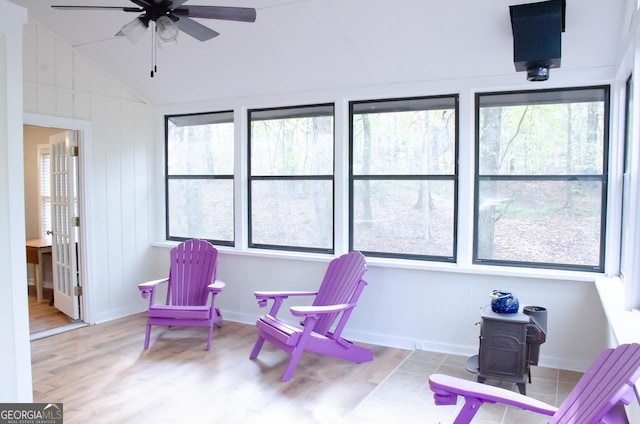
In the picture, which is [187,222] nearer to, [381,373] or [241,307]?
[241,307]

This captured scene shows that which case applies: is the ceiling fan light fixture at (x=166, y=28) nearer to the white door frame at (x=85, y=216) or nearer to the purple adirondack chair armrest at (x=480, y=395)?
the purple adirondack chair armrest at (x=480, y=395)

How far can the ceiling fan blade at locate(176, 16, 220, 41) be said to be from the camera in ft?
9.34

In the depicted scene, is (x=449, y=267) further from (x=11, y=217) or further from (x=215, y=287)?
(x=11, y=217)

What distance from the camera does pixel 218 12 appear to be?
109 inches

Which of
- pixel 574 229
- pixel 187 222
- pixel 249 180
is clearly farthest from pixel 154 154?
pixel 574 229

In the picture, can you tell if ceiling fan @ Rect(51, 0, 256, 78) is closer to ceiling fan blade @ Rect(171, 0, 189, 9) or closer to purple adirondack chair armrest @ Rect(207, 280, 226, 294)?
ceiling fan blade @ Rect(171, 0, 189, 9)

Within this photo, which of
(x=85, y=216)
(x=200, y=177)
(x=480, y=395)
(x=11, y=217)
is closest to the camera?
(x=480, y=395)

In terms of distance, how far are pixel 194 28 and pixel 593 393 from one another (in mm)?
2740

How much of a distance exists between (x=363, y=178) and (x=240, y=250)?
1516 mm

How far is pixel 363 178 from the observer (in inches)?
176

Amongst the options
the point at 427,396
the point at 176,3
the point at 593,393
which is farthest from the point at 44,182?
the point at 593,393

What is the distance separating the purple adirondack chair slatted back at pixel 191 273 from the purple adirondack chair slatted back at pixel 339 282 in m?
1.24

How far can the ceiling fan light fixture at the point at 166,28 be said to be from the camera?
2737 mm

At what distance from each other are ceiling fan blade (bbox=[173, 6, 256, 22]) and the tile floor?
96.5 inches
